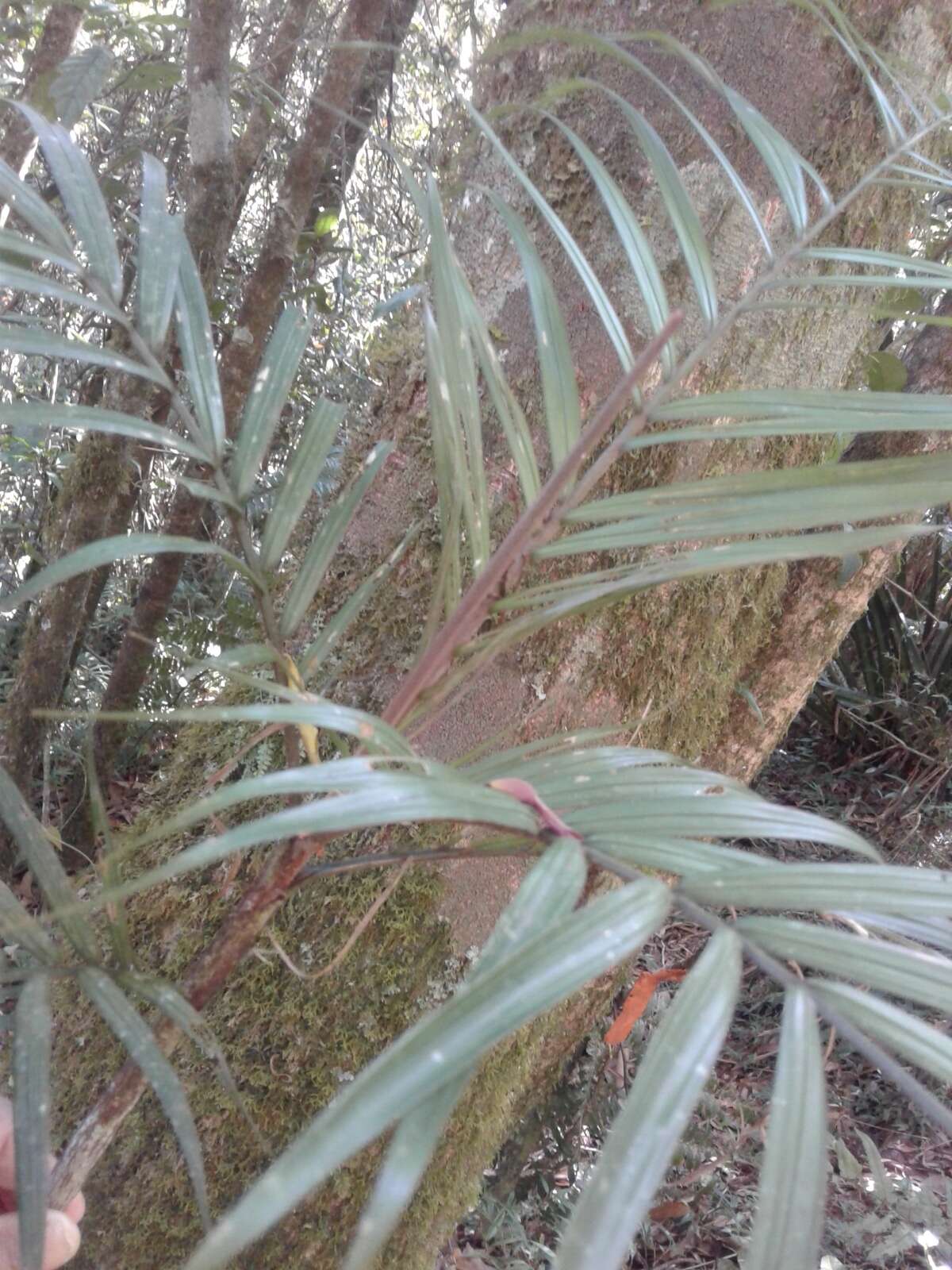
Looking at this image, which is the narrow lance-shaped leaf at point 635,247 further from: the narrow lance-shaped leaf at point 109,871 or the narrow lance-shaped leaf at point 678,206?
the narrow lance-shaped leaf at point 109,871

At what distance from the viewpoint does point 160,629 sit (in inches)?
73.9

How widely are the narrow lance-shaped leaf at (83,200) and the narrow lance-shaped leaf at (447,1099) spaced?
1.52 feet

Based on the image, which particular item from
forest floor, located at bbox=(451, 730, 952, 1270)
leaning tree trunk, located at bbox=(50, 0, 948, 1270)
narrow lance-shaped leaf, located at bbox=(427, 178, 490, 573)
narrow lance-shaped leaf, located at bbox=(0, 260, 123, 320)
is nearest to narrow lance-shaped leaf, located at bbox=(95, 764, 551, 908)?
narrow lance-shaped leaf, located at bbox=(427, 178, 490, 573)

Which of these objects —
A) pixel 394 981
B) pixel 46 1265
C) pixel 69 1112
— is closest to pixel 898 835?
pixel 394 981

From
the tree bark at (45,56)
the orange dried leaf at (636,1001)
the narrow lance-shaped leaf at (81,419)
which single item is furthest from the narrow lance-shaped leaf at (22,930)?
the tree bark at (45,56)

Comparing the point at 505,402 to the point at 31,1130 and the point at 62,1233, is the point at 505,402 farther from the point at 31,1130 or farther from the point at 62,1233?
the point at 62,1233

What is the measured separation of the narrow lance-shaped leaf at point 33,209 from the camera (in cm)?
50

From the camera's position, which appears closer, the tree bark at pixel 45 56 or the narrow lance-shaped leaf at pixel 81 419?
the narrow lance-shaped leaf at pixel 81 419

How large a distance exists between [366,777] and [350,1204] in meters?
0.68

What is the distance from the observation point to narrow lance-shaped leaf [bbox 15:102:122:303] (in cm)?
53

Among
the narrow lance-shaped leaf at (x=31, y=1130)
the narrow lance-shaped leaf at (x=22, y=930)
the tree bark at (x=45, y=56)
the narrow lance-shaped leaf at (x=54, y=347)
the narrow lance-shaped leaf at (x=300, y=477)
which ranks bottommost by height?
the narrow lance-shaped leaf at (x=31, y=1130)

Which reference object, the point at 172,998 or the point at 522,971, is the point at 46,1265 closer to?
the point at 172,998

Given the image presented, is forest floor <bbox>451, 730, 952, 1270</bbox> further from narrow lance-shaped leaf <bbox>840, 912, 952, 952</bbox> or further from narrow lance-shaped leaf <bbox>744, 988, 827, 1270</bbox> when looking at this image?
narrow lance-shaped leaf <bbox>744, 988, 827, 1270</bbox>

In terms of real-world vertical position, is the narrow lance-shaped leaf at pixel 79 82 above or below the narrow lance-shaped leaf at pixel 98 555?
above
